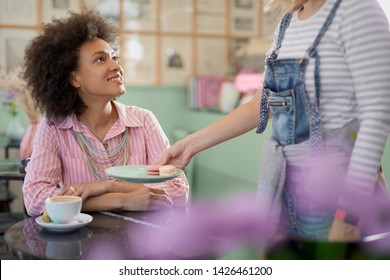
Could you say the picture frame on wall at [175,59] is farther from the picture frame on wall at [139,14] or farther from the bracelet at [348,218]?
the bracelet at [348,218]

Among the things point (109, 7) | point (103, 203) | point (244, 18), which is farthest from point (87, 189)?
point (244, 18)

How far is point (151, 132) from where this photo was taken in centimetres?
163

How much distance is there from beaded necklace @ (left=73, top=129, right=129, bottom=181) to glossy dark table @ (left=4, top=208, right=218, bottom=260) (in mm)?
297

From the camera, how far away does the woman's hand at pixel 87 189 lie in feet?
4.47

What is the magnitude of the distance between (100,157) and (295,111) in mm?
756

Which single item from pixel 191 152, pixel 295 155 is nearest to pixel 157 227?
pixel 191 152

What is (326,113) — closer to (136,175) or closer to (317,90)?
(317,90)

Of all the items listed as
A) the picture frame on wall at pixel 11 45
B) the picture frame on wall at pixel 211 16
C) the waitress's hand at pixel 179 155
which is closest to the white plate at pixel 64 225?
the waitress's hand at pixel 179 155

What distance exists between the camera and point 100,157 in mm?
1519

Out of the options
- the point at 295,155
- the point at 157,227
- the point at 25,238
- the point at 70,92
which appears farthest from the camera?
the point at 70,92

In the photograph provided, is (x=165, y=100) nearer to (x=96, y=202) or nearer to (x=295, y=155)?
(x=96, y=202)

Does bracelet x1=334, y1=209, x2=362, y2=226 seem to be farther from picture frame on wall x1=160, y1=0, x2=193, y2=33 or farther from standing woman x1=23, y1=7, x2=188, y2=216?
picture frame on wall x1=160, y1=0, x2=193, y2=33

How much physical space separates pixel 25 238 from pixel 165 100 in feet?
10.2

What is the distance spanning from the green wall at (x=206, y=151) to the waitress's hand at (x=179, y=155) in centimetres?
154
